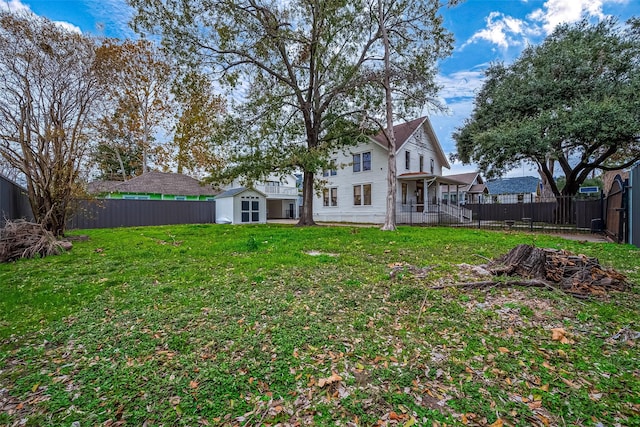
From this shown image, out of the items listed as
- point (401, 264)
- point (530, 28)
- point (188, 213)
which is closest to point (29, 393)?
point (401, 264)

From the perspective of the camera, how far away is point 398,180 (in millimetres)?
18453

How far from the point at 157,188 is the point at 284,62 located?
555 inches

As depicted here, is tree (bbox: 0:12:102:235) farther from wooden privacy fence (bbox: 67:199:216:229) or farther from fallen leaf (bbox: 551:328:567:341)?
fallen leaf (bbox: 551:328:567:341)

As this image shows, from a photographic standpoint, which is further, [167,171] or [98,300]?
[167,171]

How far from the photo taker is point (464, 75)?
15.9 meters

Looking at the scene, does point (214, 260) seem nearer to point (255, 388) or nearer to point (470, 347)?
point (255, 388)

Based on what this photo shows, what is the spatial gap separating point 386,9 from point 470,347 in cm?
1526

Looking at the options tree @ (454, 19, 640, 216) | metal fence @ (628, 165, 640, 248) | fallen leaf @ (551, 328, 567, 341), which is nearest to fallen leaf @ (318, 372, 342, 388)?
fallen leaf @ (551, 328, 567, 341)

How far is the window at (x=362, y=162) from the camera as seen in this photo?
19.7 m

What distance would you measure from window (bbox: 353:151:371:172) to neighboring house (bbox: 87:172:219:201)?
11157mm

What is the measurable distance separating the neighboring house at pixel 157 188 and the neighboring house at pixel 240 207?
80.3 inches

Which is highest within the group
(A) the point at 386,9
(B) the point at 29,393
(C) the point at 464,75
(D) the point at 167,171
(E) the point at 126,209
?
(A) the point at 386,9

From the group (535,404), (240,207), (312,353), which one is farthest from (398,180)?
(535,404)

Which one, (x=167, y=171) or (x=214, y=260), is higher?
(x=167, y=171)
